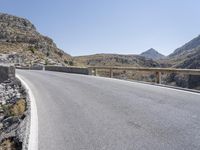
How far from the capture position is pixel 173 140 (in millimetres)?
6734

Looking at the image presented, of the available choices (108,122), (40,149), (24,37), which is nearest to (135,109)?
(108,122)

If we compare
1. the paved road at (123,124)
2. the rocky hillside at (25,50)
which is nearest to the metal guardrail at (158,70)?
the paved road at (123,124)

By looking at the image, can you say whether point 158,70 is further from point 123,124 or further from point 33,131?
point 33,131

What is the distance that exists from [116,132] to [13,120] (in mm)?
5782

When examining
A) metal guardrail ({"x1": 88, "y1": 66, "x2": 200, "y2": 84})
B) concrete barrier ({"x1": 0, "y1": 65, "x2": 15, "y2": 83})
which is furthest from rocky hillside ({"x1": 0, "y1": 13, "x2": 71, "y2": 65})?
metal guardrail ({"x1": 88, "y1": 66, "x2": 200, "y2": 84})

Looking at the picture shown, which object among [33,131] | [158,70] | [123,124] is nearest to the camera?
[33,131]

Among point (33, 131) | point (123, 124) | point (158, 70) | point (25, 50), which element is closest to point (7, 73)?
point (158, 70)

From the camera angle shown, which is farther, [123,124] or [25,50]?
[25,50]

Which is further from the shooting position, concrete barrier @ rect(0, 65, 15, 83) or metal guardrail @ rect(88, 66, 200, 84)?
concrete barrier @ rect(0, 65, 15, 83)

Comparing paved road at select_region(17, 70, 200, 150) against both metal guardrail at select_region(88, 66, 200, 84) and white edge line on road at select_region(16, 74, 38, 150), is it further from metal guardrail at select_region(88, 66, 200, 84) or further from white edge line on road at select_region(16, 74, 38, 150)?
metal guardrail at select_region(88, 66, 200, 84)

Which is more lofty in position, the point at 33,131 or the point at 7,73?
the point at 7,73

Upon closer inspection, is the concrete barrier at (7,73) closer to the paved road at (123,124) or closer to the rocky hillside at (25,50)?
the paved road at (123,124)

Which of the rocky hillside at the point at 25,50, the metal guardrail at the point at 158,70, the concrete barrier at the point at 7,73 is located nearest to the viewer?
the metal guardrail at the point at 158,70

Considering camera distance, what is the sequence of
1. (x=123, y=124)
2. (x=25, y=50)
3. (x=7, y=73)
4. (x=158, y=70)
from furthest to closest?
(x=25, y=50) < (x=7, y=73) < (x=158, y=70) < (x=123, y=124)
